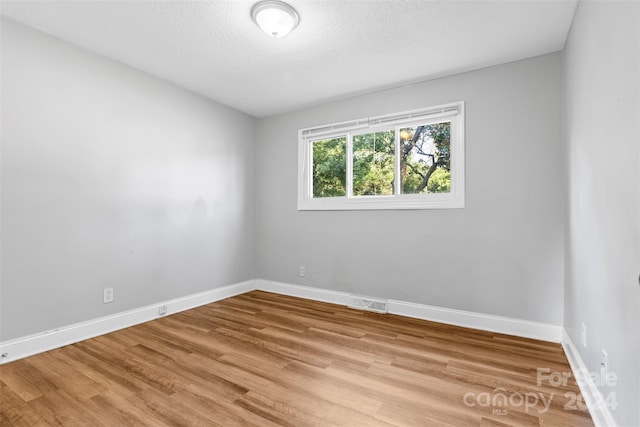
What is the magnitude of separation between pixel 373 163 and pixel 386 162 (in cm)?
16

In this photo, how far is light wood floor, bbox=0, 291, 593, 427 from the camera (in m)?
1.55

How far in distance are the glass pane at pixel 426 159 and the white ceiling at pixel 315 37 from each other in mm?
533

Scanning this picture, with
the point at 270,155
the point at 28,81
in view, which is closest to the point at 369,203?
the point at 270,155

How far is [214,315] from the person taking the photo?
10.4 ft

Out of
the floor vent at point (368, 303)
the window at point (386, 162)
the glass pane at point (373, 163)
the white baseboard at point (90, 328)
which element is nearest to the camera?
the white baseboard at point (90, 328)

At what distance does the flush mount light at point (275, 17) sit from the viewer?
1.99 metres

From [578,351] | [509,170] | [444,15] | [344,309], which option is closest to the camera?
[578,351]

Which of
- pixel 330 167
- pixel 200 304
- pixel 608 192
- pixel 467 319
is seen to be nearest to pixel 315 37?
pixel 330 167

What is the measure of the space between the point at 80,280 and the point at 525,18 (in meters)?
3.93

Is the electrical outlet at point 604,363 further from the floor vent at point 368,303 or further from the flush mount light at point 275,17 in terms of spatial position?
the flush mount light at point 275,17

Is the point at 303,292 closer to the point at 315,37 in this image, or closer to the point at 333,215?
the point at 333,215

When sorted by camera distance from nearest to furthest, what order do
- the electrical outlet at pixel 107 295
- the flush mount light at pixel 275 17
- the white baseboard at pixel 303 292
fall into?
the flush mount light at pixel 275 17 < the electrical outlet at pixel 107 295 < the white baseboard at pixel 303 292

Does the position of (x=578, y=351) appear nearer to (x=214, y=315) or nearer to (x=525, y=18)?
(x=525, y=18)

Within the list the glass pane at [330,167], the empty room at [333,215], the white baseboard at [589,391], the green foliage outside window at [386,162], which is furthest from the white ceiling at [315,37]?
the white baseboard at [589,391]
